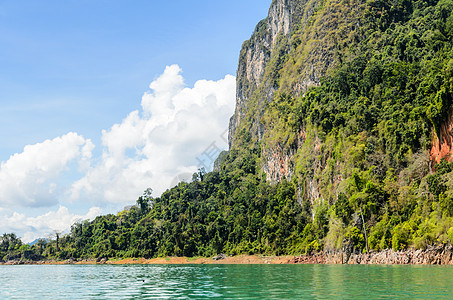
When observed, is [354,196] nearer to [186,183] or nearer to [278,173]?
[278,173]

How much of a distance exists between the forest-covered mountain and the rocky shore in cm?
144

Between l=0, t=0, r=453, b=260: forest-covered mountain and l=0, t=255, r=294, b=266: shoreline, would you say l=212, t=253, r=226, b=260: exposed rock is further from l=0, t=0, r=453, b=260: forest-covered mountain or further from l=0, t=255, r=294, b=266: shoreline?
l=0, t=0, r=453, b=260: forest-covered mountain

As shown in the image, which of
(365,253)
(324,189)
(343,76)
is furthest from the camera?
(343,76)

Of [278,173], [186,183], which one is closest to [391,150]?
[278,173]

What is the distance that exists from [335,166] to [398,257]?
124 feet

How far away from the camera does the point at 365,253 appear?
2940 inches

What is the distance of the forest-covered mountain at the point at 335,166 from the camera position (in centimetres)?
7019

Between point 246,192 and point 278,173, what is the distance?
14.5 metres

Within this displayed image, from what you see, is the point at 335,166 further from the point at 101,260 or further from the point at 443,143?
the point at 101,260

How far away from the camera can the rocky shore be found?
5617cm

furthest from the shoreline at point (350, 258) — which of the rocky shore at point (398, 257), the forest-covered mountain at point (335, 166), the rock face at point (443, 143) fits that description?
the rock face at point (443, 143)

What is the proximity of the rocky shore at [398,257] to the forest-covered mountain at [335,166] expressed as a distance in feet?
4.72

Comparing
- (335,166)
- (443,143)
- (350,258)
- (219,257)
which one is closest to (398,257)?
(350,258)

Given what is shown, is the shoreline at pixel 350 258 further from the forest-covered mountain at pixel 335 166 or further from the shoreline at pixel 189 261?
the forest-covered mountain at pixel 335 166
